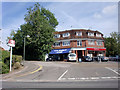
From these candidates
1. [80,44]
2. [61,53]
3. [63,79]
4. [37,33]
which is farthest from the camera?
[61,53]

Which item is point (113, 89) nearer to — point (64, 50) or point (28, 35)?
point (28, 35)

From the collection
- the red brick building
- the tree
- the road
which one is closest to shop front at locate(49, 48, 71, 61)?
the red brick building

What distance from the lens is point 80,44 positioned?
4056 centimetres

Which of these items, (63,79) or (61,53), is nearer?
(63,79)

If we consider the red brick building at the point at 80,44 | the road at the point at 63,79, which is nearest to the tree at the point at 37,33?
the red brick building at the point at 80,44

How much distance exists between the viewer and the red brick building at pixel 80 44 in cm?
4014

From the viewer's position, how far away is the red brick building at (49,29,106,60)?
132 feet

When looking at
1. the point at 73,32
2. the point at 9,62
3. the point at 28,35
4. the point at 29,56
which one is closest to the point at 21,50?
the point at 29,56

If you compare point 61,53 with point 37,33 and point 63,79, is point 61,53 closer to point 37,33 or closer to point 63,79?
point 37,33

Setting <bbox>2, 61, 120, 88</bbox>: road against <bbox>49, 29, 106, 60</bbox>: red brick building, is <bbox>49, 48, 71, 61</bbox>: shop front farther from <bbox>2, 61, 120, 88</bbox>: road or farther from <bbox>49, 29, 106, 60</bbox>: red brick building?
<bbox>2, 61, 120, 88</bbox>: road

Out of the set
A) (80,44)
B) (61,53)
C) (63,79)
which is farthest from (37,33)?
→ (63,79)

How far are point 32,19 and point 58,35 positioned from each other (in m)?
14.1

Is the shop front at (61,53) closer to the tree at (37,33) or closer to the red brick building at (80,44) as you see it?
the red brick building at (80,44)

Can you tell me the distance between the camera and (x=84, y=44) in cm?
4019
